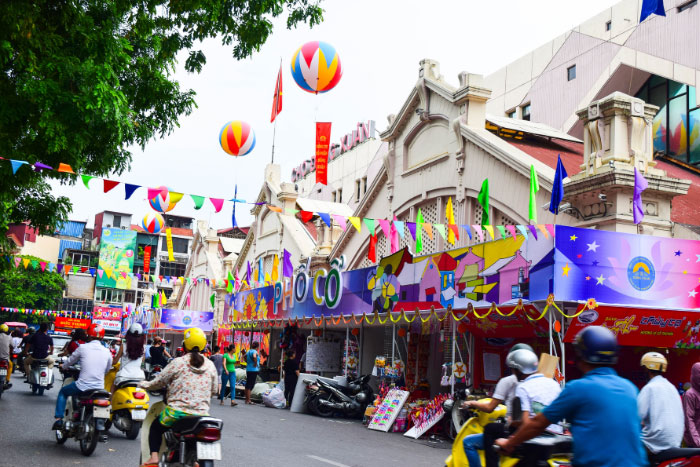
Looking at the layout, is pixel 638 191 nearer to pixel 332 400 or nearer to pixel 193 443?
pixel 332 400

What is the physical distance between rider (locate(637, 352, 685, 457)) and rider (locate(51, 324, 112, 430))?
7.01 metres

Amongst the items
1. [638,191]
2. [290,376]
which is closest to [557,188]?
[638,191]

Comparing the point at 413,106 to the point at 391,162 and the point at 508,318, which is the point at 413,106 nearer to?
the point at 391,162

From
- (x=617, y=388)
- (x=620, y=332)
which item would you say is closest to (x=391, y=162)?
(x=620, y=332)

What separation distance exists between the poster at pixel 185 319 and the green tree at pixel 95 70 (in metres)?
26.8

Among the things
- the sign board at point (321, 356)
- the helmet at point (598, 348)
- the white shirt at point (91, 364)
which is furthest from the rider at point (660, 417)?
the sign board at point (321, 356)

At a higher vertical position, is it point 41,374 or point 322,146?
point 322,146

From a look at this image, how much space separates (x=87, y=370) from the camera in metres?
9.95

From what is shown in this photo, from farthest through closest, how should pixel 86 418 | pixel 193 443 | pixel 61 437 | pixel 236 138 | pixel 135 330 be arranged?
pixel 236 138
pixel 135 330
pixel 61 437
pixel 86 418
pixel 193 443

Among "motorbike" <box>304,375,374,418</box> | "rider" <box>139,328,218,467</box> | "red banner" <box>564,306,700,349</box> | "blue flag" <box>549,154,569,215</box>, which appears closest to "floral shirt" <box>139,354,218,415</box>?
"rider" <box>139,328,218,467</box>

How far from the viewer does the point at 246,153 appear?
23.3 meters

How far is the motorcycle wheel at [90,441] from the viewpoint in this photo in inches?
372

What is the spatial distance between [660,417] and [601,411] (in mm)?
3198

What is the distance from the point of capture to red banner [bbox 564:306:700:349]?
12656mm
